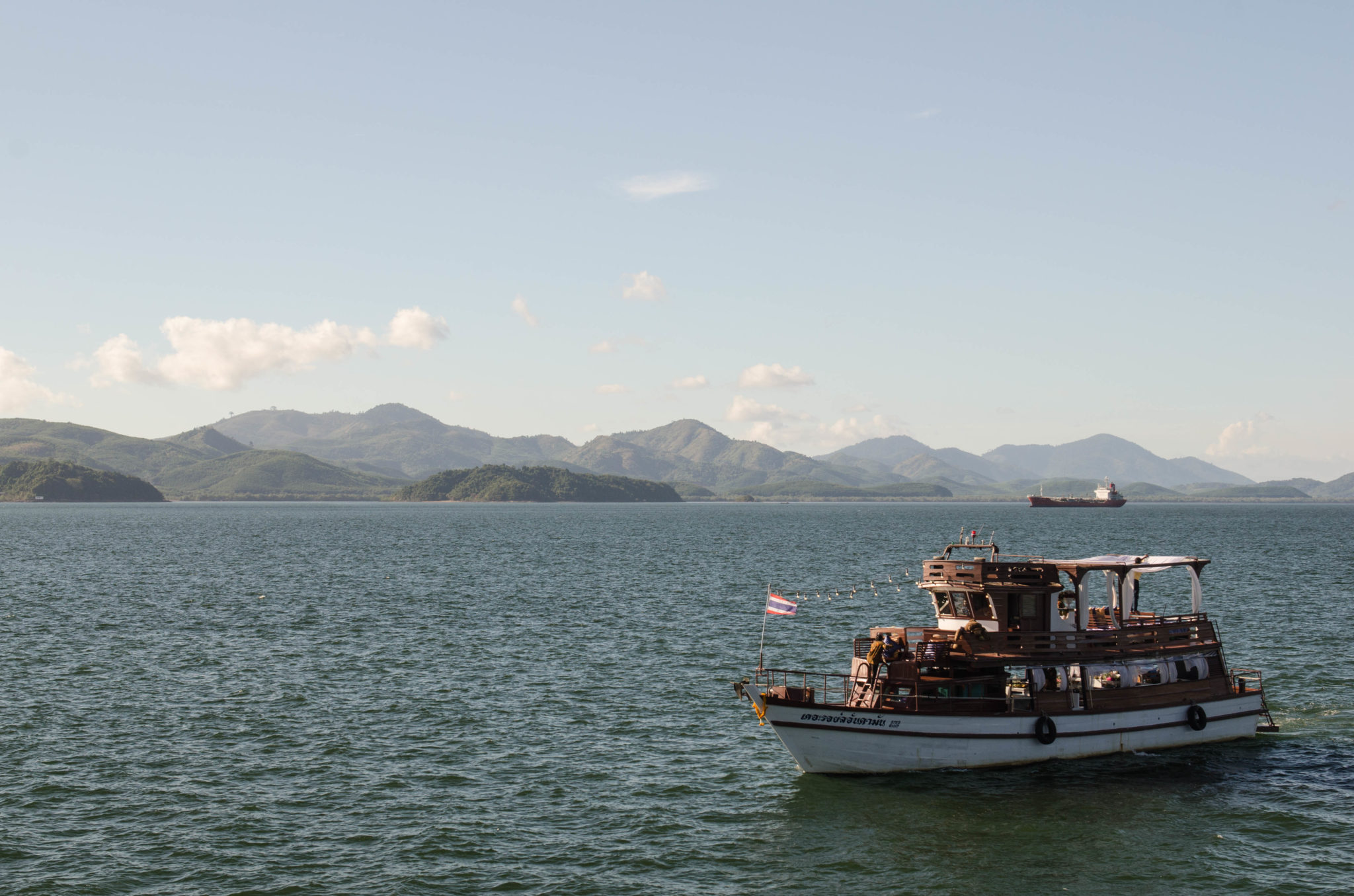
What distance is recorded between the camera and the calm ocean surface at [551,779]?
26.0 meters

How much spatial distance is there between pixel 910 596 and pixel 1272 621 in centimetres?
2722

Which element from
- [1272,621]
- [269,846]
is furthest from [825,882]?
[1272,621]

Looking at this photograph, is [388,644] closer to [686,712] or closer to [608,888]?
[686,712]

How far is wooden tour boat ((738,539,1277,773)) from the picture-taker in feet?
109

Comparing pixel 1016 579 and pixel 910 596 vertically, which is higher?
pixel 1016 579

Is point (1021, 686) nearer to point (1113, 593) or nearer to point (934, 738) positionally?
point (934, 738)

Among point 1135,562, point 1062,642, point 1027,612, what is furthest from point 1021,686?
point 1135,562

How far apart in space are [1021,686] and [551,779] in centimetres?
1731

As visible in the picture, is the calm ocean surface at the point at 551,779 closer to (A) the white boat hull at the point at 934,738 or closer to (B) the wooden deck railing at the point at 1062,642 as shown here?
(A) the white boat hull at the point at 934,738

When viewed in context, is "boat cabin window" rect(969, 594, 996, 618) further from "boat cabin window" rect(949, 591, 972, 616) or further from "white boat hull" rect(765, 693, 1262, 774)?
"white boat hull" rect(765, 693, 1262, 774)

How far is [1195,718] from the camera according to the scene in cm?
3709

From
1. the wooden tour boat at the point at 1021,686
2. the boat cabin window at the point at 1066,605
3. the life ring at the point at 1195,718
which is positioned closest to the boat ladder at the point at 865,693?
the wooden tour boat at the point at 1021,686

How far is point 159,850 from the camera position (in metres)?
26.7

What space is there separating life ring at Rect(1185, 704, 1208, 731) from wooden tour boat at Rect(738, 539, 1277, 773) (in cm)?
5
